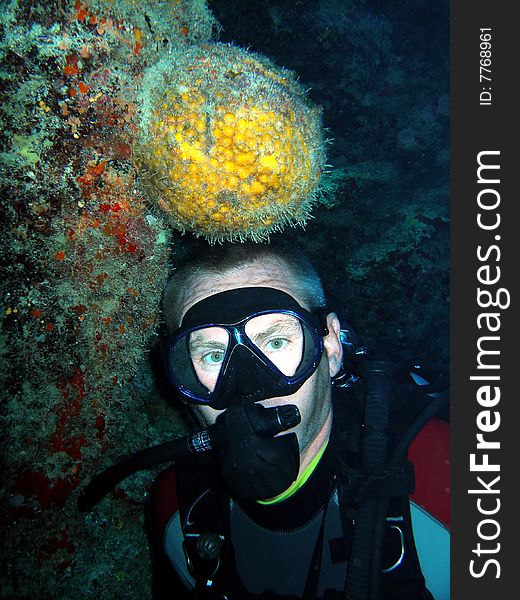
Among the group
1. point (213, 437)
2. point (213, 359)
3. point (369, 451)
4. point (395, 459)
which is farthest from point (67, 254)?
point (395, 459)

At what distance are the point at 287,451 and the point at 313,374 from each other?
1.90 ft

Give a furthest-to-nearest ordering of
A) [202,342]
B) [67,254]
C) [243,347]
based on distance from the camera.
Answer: [202,342]
[243,347]
[67,254]

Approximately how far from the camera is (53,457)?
235 cm

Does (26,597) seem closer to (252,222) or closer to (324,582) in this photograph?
(324,582)

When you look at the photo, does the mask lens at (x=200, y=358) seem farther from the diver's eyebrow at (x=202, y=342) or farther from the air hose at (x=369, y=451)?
the air hose at (x=369, y=451)

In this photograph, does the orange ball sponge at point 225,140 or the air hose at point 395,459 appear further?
the air hose at point 395,459

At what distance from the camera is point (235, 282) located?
2756 mm

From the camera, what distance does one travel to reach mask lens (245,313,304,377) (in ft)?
8.43

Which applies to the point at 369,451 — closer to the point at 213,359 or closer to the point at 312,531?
the point at 312,531

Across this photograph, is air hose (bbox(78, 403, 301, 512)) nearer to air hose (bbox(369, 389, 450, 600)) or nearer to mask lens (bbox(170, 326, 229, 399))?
mask lens (bbox(170, 326, 229, 399))

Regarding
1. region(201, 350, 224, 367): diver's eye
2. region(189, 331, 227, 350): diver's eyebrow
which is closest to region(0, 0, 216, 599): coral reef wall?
region(189, 331, 227, 350): diver's eyebrow

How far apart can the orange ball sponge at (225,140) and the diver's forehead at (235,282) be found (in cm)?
61

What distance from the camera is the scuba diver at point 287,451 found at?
2229mm

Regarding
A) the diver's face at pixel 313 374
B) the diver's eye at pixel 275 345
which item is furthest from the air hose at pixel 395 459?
the diver's eye at pixel 275 345
